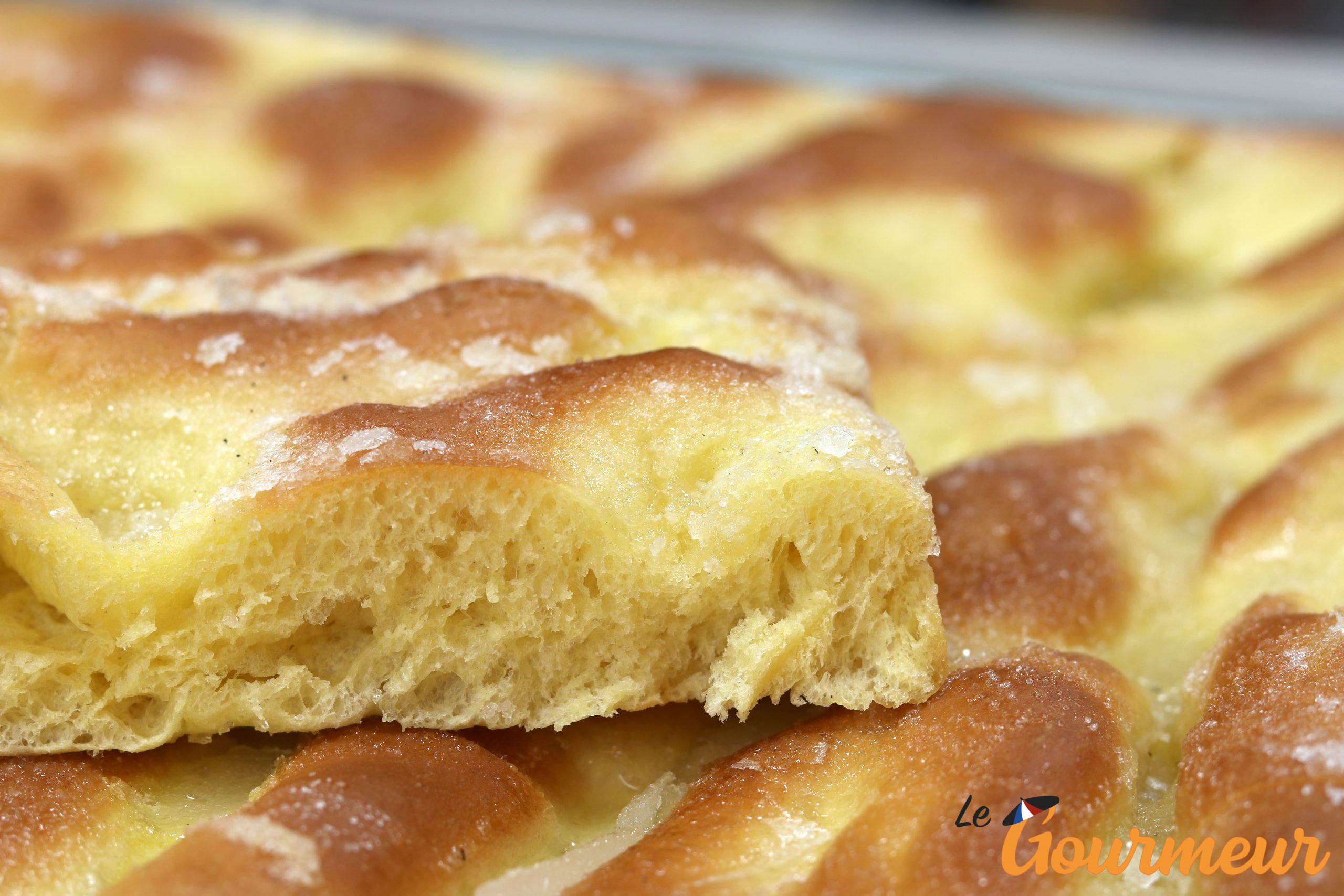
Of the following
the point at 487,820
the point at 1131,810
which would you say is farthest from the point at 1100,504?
the point at 487,820

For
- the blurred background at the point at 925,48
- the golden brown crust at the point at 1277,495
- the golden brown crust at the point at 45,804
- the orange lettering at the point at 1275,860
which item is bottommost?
the golden brown crust at the point at 45,804

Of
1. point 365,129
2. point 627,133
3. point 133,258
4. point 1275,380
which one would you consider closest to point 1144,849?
point 1275,380

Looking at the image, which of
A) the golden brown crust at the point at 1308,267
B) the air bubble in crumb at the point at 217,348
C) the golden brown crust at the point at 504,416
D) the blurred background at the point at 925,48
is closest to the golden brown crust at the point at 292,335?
the air bubble in crumb at the point at 217,348

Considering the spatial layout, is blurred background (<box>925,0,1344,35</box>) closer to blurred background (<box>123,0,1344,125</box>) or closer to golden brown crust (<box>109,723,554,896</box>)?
blurred background (<box>123,0,1344,125</box>)

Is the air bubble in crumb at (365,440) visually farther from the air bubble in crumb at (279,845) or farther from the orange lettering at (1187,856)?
the orange lettering at (1187,856)

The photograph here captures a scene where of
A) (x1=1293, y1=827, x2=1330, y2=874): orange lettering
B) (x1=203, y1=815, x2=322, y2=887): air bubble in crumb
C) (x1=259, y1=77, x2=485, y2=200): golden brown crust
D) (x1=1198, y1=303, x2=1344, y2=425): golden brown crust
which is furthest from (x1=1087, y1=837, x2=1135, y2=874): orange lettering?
(x1=259, y1=77, x2=485, y2=200): golden brown crust
